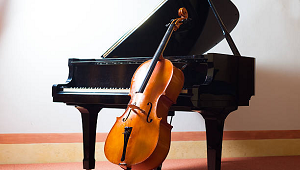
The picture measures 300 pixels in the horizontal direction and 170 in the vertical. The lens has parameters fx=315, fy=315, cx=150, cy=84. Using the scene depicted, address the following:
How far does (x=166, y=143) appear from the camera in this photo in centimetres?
163

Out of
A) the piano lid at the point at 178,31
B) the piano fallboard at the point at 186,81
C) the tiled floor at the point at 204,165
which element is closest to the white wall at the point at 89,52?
the tiled floor at the point at 204,165

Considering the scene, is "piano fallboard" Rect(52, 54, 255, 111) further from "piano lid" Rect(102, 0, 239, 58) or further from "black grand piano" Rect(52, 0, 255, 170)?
"piano lid" Rect(102, 0, 239, 58)

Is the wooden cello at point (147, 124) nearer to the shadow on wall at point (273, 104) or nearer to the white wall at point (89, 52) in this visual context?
the white wall at point (89, 52)

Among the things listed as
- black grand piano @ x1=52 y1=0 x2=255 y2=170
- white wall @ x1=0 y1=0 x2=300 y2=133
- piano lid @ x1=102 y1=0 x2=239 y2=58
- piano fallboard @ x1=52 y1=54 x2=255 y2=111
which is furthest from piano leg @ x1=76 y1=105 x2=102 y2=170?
white wall @ x1=0 y1=0 x2=300 y2=133

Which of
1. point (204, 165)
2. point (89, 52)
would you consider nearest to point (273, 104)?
point (204, 165)

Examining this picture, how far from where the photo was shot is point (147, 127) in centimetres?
161

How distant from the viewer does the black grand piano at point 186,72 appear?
2.08 m

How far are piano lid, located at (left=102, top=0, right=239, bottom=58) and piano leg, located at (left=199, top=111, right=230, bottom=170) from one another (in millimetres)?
809

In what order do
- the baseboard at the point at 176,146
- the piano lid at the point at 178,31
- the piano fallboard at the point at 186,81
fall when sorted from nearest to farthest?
the piano fallboard at the point at 186,81, the piano lid at the point at 178,31, the baseboard at the point at 176,146

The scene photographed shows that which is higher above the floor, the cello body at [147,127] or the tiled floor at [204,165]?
the cello body at [147,127]

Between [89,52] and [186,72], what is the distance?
1577 millimetres

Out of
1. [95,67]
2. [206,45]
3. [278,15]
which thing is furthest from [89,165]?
[278,15]

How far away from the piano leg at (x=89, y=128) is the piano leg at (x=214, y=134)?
35.3 inches

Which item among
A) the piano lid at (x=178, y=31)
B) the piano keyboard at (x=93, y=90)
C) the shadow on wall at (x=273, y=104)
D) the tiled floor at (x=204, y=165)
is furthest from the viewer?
the shadow on wall at (x=273, y=104)
